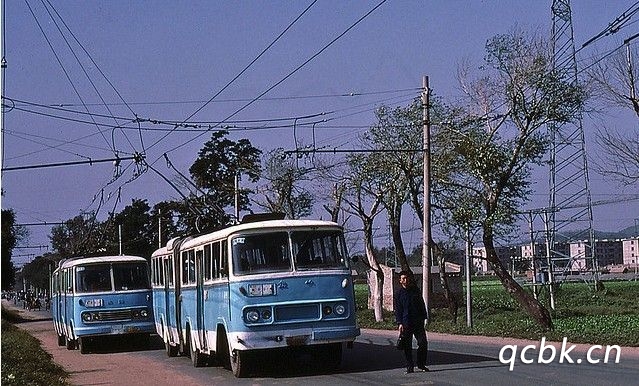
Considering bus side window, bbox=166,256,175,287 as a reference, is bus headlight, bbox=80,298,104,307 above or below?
below

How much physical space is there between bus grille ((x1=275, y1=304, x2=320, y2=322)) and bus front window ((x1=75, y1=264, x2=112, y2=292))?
43.8 feet

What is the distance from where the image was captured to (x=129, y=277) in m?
30.8

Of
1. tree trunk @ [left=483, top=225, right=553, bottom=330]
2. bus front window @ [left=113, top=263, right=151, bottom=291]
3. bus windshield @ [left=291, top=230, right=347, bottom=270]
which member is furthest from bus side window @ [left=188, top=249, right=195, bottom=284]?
tree trunk @ [left=483, top=225, right=553, bottom=330]

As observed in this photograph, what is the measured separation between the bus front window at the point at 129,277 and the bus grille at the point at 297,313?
13.1 meters

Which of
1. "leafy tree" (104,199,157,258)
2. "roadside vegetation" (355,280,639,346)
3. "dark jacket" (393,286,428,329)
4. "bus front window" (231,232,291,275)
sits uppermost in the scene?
"leafy tree" (104,199,157,258)

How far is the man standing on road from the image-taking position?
18172mm

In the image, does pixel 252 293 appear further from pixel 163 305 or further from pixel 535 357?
pixel 163 305

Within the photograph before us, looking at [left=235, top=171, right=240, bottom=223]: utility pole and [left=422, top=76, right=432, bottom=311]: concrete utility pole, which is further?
[left=235, top=171, right=240, bottom=223]: utility pole

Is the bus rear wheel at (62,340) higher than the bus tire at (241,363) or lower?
lower

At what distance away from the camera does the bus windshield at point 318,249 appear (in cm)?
1891

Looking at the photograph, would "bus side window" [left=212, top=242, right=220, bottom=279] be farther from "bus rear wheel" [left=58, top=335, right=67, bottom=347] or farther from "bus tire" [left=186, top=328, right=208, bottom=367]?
"bus rear wheel" [left=58, top=335, right=67, bottom=347]

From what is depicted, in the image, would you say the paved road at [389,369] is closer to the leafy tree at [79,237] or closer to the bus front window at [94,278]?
the bus front window at [94,278]

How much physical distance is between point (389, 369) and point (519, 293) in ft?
51.5

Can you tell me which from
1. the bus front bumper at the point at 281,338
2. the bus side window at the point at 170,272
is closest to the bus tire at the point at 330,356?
the bus front bumper at the point at 281,338
